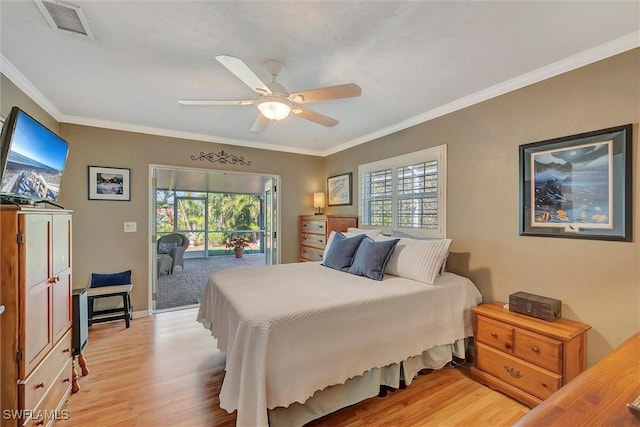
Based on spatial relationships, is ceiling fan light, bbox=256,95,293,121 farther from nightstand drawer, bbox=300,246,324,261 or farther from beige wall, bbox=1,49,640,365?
nightstand drawer, bbox=300,246,324,261

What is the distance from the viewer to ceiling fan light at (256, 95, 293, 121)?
6.57ft

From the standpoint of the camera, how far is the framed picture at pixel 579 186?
1.82m

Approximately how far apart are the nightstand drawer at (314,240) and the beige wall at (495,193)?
66 cm

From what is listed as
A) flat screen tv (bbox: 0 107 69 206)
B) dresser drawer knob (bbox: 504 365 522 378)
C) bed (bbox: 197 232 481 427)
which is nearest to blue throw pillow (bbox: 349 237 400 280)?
bed (bbox: 197 232 481 427)

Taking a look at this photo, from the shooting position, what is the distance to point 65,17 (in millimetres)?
1623

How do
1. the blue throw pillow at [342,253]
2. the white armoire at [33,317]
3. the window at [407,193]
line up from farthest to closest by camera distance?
the window at [407,193] → the blue throw pillow at [342,253] → the white armoire at [33,317]

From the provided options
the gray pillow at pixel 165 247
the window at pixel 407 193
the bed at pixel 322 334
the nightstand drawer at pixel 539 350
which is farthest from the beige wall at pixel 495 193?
the gray pillow at pixel 165 247

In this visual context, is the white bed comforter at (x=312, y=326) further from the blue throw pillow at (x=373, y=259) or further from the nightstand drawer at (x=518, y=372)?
the nightstand drawer at (x=518, y=372)

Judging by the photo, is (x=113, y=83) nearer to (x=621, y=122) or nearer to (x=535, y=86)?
(x=535, y=86)

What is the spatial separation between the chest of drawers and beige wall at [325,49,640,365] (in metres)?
1.51

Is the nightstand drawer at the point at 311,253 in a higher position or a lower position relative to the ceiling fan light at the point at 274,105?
lower

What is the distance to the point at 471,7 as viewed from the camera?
5.00ft

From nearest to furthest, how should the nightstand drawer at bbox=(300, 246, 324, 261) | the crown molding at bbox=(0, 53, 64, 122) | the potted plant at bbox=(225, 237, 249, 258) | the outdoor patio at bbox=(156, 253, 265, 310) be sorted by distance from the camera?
the crown molding at bbox=(0, 53, 64, 122)
the nightstand drawer at bbox=(300, 246, 324, 261)
the outdoor patio at bbox=(156, 253, 265, 310)
the potted plant at bbox=(225, 237, 249, 258)

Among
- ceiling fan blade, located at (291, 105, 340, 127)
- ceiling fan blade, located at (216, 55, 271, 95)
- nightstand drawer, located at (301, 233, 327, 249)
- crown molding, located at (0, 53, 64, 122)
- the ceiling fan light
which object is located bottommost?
nightstand drawer, located at (301, 233, 327, 249)
